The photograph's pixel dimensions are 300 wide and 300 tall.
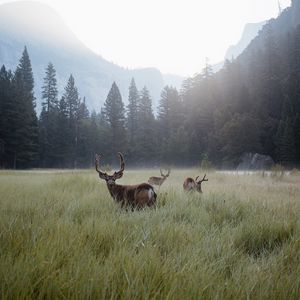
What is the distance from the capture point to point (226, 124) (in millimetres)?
41125

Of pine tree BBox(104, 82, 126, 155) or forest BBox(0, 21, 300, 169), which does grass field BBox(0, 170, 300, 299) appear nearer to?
forest BBox(0, 21, 300, 169)

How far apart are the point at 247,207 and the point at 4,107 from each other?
40075mm

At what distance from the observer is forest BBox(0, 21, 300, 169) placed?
40469 mm

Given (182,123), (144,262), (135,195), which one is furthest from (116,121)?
(144,262)

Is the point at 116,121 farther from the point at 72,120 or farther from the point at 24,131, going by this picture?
the point at 24,131

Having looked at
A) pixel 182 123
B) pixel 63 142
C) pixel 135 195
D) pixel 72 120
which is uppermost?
pixel 72 120

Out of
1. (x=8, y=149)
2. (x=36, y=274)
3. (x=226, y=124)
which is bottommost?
(x=36, y=274)

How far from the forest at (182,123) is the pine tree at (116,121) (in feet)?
0.53

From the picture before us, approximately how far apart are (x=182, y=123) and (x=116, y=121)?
35.7 feet

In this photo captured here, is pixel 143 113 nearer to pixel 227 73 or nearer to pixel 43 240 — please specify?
pixel 227 73

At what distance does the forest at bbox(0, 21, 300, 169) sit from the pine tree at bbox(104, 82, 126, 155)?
6.3 inches

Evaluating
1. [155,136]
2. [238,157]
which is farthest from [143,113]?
[238,157]

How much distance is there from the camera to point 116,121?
174 feet

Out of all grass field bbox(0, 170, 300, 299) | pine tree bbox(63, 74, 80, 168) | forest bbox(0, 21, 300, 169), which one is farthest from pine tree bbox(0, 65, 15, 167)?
grass field bbox(0, 170, 300, 299)
